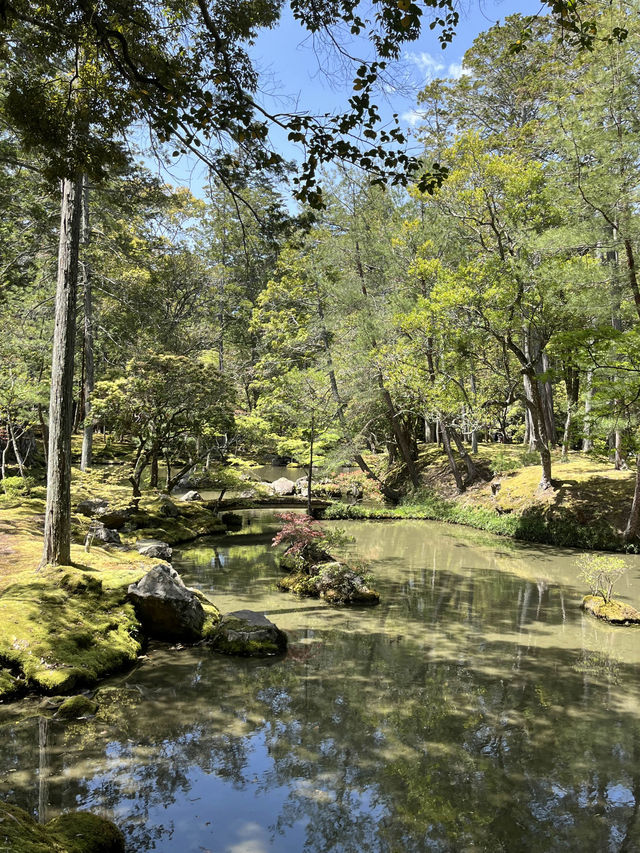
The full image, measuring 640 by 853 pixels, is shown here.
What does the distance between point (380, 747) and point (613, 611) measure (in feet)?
19.9

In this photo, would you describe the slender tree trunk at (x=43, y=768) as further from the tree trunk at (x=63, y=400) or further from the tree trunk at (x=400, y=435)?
the tree trunk at (x=400, y=435)

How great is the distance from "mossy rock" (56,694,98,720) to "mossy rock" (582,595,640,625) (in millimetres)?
8138

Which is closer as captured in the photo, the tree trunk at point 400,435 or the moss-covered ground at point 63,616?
the moss-covered ground at point 63,616

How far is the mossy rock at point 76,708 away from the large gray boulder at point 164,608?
204 centimetres

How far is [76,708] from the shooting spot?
5465mm

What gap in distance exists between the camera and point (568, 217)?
47.2 ft

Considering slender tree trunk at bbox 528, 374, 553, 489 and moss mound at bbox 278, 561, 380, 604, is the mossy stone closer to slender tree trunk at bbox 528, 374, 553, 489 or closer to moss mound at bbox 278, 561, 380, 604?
moss mound at bbox 278, 561, 380, 604

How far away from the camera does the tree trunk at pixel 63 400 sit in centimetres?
791

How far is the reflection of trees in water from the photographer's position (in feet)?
13.4

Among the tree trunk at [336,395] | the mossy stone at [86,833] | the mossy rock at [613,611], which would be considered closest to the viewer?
the mossy stone at [86,833]

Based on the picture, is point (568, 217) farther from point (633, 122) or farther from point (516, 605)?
point (516, 605)

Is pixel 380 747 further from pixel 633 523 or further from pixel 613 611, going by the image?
pixel 633 523

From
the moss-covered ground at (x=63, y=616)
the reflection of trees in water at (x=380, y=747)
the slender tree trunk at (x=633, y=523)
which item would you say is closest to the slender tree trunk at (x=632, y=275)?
the slender tree trunk at (x=633, y=523)

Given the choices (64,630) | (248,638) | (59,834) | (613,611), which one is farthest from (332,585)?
(59,834)
